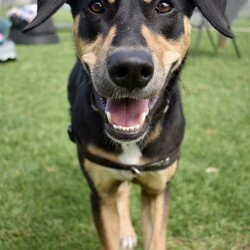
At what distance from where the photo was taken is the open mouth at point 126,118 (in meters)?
2.14

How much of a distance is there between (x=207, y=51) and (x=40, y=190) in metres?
7.29

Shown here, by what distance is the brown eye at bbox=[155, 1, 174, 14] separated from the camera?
224cm

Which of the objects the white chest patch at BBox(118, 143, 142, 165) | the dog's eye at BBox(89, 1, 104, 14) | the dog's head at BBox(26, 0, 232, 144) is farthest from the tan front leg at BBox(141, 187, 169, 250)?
the dog's eye at BBox(89, 1, 104, 14)

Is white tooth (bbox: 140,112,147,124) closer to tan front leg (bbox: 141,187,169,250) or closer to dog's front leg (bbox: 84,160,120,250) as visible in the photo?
dog's front leg (bbox: 84,160,120,250)

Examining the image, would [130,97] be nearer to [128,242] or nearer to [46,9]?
[46,9]

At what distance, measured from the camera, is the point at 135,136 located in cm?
215

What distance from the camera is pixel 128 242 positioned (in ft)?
10.0

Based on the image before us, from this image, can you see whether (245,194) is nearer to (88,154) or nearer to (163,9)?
(88,154)

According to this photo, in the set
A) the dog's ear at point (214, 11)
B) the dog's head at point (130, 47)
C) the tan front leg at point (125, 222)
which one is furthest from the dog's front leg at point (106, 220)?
the dog's ear at point (214, 11)

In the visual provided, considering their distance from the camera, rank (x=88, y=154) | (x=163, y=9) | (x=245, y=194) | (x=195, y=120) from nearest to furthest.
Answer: (x=163, y=9), (x=88, y=154), (x=245, y=194), (x=195, y=120)

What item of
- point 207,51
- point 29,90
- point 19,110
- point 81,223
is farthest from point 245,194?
point 207,51

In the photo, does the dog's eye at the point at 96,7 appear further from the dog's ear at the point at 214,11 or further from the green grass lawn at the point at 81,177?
the green grass lawn at the point at 81,177

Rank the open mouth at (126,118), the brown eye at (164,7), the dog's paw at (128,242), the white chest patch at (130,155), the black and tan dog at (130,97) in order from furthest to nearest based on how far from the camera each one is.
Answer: the dog's paw at (128,242) < the white chest patch at (130,155) < the brown eye at (164,7) < the open mouth at (126,118) < the black and tan dog at (130,97)

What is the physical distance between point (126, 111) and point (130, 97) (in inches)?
4.7
